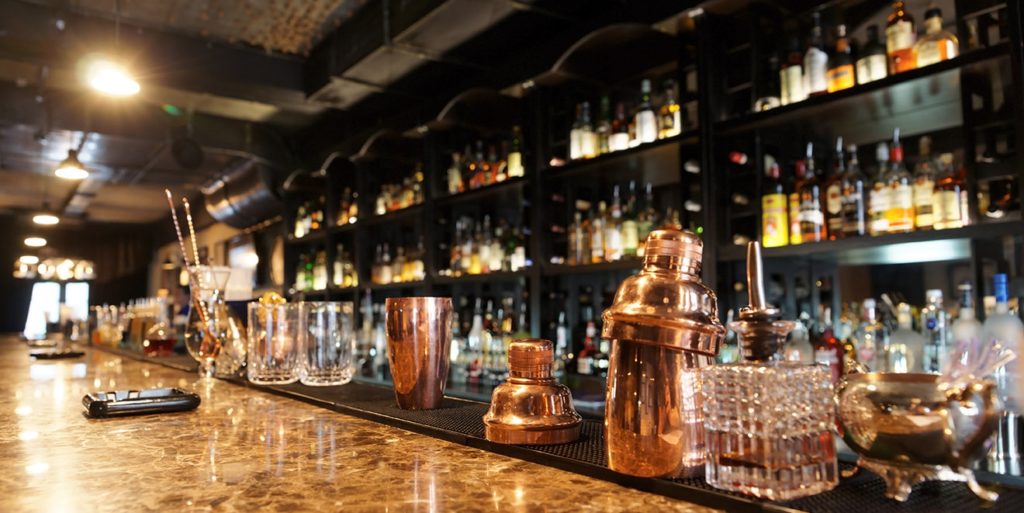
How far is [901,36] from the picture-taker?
1.97 meters

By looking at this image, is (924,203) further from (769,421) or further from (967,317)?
(769,421)

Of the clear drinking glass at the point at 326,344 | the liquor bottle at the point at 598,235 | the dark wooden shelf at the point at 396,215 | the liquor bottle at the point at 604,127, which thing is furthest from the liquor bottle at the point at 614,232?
the clear drinking glass at the point at 326,344

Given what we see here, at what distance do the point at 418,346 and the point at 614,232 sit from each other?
182 centimetres

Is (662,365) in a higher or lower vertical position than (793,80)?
lower

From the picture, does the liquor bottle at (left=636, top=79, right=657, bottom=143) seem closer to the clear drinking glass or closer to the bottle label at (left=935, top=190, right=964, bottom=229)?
the bottle label at (left=935, top=190, right=964, bottom=229)

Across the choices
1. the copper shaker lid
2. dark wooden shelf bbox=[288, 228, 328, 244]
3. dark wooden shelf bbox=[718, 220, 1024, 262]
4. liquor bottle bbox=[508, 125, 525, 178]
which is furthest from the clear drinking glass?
dark wooden shelf bbox=[288, 228, 328, 244]

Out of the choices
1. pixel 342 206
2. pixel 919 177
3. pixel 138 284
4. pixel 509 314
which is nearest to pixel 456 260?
pixel 509 314

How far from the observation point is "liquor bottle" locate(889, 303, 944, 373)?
2066 millimetres

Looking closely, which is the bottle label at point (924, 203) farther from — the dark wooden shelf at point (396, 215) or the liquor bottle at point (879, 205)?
the dark wooden shelf at point (396, 215)

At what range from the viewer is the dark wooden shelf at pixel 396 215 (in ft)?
12.4

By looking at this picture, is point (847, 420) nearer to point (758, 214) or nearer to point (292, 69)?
point (758, 214)

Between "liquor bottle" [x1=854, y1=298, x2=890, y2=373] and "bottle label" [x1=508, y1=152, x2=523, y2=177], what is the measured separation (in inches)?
62.2

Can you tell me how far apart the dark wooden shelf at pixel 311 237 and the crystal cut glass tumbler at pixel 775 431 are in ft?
14.3

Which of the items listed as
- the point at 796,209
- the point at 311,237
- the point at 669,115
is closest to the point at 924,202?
the point at 796,209
